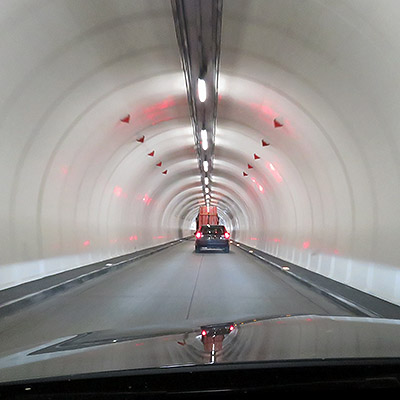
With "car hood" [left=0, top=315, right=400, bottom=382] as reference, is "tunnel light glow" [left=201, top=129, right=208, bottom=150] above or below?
above

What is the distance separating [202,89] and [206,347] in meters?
10.3

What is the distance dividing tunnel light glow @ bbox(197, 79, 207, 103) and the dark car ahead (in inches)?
636

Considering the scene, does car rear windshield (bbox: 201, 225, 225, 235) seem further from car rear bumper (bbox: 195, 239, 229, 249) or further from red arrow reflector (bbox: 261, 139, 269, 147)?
red arrow reflector (bbox: 261, 139, 269, 147)

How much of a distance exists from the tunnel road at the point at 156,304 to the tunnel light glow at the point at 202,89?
5.42 meters

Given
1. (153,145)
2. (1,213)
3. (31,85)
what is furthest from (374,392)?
(153,145)

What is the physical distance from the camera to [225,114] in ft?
52.7

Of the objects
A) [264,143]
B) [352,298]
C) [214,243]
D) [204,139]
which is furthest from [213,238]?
[352,298]

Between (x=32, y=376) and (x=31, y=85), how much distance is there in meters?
7.42

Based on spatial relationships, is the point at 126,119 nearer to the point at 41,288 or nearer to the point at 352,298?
the point at 41,288

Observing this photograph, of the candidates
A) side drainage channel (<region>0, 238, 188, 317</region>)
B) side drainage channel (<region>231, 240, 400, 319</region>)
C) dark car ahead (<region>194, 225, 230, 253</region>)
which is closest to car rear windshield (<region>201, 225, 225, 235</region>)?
dark car ahead (<region>194, 225, 230, 253</region>)

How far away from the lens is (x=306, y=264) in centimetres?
1741

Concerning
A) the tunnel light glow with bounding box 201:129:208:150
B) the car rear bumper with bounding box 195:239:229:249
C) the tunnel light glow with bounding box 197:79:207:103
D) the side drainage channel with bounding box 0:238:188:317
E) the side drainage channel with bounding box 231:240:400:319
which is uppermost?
the tunnel light glow with bounding box 201:129:208:150

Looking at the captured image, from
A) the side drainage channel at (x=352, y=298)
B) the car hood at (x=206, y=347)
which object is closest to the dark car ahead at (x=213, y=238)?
the side drainage channel at (x=352, y=298)

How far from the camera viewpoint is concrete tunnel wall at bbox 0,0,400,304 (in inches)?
311
